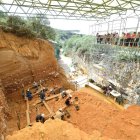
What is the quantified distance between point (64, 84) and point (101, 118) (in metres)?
6.91

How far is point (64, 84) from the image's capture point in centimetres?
1669

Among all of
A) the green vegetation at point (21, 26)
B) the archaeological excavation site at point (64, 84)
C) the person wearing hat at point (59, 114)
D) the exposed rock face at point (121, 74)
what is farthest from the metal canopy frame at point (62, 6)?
the person wearing hat at point (59, 114)

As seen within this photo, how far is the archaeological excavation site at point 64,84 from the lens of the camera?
912 centimetres

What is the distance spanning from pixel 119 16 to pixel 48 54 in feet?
28.2

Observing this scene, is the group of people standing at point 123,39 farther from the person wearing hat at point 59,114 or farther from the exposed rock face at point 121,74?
the person wearing hat at point 59,114

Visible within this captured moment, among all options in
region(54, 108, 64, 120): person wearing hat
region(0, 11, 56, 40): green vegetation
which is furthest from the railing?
Answer: region(54, 108, 64, 120): person wearing hat

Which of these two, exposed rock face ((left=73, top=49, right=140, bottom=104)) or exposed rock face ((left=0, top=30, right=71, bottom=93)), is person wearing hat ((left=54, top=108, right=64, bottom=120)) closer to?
exposed rock face ((left=0, top=30, right=71, bottom=93))

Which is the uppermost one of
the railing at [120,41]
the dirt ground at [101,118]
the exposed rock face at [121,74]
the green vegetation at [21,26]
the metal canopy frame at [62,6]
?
the metal canopy frame at [62,6]

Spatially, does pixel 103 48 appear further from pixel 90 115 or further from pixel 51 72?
pixel 90 115

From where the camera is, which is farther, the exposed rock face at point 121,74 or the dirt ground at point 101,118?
the exposed rock face at point 121,74

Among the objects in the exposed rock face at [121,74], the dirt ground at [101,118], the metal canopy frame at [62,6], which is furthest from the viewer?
the metal canopy frame at [62,6]

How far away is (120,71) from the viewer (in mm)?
15719

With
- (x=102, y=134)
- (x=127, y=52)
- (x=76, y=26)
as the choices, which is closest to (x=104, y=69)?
(x=127, y=52)

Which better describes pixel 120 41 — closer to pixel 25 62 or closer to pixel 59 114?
pixel 25 62
